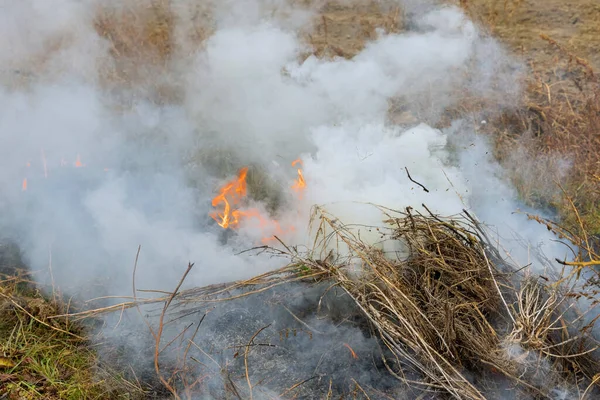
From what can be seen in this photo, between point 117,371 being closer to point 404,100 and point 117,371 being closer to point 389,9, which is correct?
point 404,100

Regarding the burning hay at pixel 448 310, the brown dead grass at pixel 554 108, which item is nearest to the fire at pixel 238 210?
the burning hay at pixel 448 310

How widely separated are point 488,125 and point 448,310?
3.52 meters

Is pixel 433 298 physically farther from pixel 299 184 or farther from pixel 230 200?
pixel 230 200

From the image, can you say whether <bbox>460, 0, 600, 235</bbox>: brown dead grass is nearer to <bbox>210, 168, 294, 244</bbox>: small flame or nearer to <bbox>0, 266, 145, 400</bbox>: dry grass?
<bbox>210, 168, 294, 244</bbox>: small flame

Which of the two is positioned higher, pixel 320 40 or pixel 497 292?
pixel 320 40

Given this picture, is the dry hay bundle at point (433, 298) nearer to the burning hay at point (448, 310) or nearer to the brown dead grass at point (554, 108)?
the burning hay at point (448, 310)

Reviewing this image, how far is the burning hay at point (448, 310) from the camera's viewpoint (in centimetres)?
279

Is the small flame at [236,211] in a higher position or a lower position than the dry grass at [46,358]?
higher

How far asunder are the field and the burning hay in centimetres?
42

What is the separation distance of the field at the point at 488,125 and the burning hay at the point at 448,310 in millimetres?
415

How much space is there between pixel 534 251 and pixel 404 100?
2322 mm

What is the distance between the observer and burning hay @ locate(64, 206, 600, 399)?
9.15 feet

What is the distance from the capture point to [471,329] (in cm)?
301

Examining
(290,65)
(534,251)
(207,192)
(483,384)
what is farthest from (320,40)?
(483,384)
